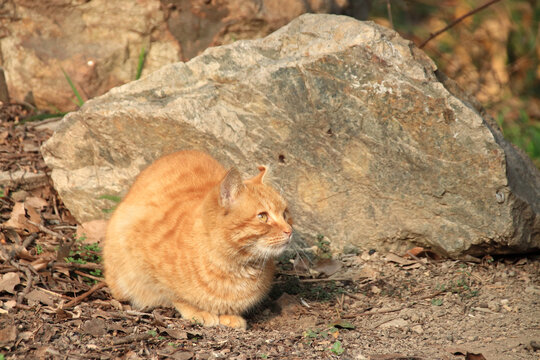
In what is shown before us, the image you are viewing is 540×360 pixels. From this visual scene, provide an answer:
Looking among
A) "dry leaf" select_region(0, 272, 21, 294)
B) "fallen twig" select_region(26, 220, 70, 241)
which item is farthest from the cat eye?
"fallen twig" select_region(26, 220, 70, 241)

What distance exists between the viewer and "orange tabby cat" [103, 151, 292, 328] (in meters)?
3.70

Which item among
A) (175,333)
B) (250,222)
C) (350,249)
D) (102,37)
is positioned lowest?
(350,249)

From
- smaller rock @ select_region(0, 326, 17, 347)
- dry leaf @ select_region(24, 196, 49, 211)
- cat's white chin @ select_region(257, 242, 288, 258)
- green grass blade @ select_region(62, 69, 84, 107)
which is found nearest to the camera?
smaller rock @ select_region(0, 326, 17, 347)

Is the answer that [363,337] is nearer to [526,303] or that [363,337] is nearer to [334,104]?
[526,303]

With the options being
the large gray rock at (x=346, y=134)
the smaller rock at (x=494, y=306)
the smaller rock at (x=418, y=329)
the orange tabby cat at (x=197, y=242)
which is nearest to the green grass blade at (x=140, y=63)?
the large gray rock at (x=346, y=134)

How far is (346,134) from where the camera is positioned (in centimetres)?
454

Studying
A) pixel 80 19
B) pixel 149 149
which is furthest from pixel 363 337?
pixel 80 19

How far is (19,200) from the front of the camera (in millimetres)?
5035

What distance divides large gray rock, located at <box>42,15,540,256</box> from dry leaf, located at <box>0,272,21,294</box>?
131 cm

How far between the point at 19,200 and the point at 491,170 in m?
3.72

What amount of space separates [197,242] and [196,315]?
0.49 metres

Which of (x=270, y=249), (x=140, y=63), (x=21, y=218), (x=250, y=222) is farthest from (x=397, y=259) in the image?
(x=140, y=63)

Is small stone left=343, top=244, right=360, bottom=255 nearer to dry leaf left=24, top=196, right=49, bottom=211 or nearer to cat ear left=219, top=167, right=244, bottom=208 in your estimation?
cat ear left=219, top=167, right=244, bottom=208

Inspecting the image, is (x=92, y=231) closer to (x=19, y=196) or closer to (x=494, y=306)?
(x=19, y=196)
